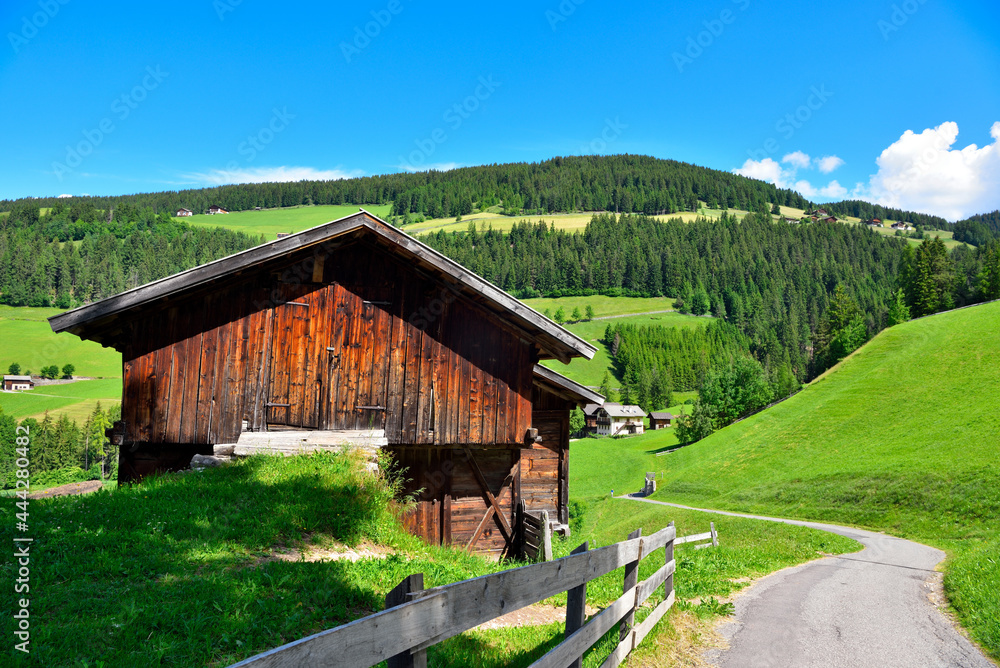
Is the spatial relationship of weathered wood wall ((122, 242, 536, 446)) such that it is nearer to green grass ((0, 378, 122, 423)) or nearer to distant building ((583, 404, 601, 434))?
green grass ((0, 378, 122, 423))

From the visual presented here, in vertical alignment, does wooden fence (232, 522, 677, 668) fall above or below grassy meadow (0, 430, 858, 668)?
above

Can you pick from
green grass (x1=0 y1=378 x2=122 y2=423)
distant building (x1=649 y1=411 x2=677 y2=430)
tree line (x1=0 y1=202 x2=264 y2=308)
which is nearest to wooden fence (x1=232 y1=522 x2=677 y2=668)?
distant building (x1=649 y1=411 x2=677 y2=430)

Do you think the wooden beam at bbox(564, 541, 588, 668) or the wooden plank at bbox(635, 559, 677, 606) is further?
the wooden plank at bbox(635, 559, 677, 606)

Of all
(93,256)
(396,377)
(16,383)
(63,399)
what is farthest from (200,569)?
(93,256)

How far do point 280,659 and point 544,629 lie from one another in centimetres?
551

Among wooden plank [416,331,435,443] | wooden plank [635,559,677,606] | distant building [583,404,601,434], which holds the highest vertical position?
wooden plank [416,331,435,443]

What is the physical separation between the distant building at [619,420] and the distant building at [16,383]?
4706 inches

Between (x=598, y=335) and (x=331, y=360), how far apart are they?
16331 centimetres

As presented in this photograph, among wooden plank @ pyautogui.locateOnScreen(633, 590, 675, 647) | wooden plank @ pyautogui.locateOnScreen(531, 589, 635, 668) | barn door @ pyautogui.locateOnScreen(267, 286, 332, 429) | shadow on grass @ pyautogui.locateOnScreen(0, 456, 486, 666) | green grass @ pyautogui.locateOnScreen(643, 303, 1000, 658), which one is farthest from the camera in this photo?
green grass @ pyautogui.locateOnScreen(643, 303, 1000, 658)

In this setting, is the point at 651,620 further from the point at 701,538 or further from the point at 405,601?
the point at 701,538

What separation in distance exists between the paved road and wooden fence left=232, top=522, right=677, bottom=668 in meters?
2.54

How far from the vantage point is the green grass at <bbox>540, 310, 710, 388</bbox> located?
156m

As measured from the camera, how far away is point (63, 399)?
350 ft

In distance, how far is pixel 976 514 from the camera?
80.4ft
